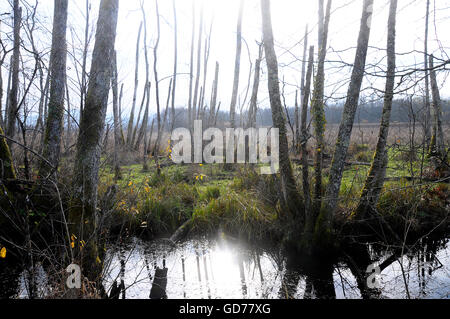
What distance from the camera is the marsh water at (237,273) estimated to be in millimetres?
3996

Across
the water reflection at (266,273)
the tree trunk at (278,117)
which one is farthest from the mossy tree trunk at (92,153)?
the tree trunk at (278,117)

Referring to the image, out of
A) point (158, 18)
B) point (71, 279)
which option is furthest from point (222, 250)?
point (158, 18)

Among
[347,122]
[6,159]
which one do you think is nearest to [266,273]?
[347,122]

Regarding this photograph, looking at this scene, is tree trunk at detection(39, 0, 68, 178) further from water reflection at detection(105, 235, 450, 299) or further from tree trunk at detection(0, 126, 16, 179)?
water reflection at detection(105, 235, 450, 299)

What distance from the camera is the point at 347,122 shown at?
4.71 meters

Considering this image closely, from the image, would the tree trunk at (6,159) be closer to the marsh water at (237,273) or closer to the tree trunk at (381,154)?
the marsh water at (237,273)

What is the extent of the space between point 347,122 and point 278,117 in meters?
1.07

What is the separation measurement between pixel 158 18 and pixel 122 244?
1217 cm

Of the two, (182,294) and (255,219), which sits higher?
(255,219)

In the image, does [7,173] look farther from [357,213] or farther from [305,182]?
[357,213]

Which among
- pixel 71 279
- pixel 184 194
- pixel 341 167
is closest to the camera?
pixel 71 279

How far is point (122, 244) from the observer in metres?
5.58
